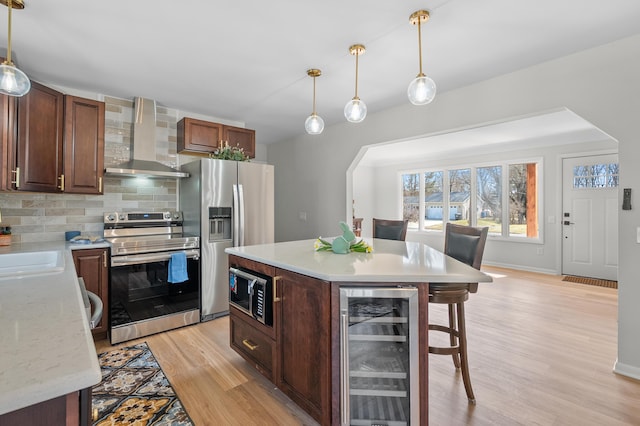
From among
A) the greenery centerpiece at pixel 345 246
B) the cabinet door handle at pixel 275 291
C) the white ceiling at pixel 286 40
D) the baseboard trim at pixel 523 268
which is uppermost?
the white ceiling at pixel 286 40

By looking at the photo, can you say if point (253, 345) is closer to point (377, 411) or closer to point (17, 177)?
point (377, 411)

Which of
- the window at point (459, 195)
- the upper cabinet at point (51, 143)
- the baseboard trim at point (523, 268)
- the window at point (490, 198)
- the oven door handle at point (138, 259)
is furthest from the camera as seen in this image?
the window at point (459, 195)

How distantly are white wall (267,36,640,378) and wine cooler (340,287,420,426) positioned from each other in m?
1.93

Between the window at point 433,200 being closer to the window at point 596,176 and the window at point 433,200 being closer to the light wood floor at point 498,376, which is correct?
the window at point 596,176

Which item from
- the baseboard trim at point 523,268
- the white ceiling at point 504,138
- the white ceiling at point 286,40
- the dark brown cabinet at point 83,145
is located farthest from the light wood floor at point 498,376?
the white ceiling at point 286,40

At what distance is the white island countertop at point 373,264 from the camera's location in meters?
1.47

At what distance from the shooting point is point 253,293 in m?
2.06

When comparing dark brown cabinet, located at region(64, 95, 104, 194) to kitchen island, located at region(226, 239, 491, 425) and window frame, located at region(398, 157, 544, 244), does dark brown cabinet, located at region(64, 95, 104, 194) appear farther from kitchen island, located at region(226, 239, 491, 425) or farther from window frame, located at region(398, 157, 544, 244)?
window frame, located at region(398, 157, 544, 244)

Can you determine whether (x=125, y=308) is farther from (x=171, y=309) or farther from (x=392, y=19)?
(x=392, y=19)

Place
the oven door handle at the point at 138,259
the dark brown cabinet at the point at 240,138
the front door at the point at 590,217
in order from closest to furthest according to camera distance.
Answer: the oven door handle at the point at 138,259, the dark brown cabinet at the point at 240,138, the front door at the point at 590,217

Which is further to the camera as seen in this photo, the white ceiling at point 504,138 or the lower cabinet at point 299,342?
the white ceiling at point 504,138

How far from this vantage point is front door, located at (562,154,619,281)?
4758 millimetres

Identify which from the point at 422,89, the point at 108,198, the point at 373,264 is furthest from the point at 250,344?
the point at 108,198

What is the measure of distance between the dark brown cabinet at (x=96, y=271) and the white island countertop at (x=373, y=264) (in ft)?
4.40
